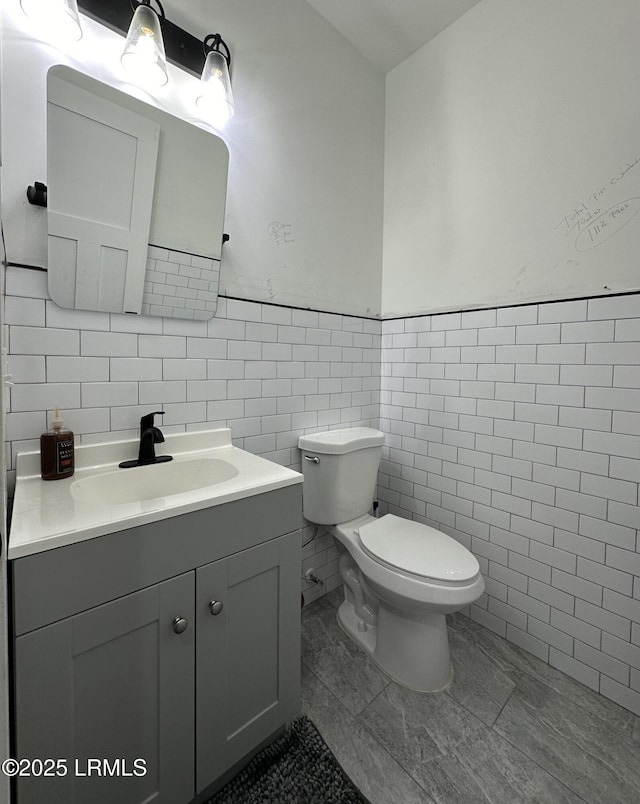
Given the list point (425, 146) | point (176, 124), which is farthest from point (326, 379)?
point (425, 146)

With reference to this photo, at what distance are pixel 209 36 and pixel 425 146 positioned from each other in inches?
40.3

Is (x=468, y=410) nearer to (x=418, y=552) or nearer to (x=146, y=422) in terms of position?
(x=418, y=552)

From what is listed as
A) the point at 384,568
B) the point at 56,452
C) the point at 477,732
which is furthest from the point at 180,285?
the point at 477,732

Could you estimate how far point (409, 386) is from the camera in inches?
74.9

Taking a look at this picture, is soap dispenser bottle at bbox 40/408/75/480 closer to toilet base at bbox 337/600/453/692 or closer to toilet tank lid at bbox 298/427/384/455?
toilet tank lid at bbox 298/427/384/455

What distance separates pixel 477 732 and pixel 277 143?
7.49ft

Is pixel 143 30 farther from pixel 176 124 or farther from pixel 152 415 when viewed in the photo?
pixel 152 415

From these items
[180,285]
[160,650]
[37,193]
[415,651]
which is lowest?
[415,651]

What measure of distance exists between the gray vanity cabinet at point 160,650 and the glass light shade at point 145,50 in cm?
135

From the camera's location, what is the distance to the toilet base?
4.33 ft

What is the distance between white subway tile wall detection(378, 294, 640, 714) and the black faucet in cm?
123

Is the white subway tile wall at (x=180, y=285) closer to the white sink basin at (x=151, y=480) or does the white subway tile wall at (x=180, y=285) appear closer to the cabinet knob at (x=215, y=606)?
the white sink basin at (x=151, y=480)

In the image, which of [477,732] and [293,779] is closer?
[293,779]

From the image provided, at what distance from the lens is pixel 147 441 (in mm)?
1176
